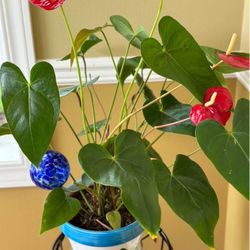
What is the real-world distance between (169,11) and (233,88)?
311mm

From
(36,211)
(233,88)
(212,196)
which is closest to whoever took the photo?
(212,196)

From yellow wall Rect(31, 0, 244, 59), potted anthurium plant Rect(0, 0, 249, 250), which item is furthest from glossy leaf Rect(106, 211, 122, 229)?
yellow wall Rect(31, 0, 244, 59)

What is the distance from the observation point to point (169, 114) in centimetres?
96

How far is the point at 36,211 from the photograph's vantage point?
4.56ft

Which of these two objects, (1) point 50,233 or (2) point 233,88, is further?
(1) point 50,233

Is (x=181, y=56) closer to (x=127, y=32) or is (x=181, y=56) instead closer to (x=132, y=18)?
(x=127, y=32)

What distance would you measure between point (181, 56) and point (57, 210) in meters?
0.40

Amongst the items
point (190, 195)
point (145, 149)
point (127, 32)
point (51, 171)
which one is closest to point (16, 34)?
point (127, 32)

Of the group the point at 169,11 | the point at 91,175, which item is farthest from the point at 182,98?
the point at 91,175

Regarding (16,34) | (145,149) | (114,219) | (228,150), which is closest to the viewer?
(228,150)

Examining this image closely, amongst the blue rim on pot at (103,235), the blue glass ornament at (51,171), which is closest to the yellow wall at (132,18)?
→ the blue glass ornament at (51,171)

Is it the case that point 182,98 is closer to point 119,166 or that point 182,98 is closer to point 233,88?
point 233,88

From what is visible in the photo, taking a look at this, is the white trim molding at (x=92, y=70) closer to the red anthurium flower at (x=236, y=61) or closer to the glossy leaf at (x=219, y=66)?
the glossy leaf at (x=219, y=66)

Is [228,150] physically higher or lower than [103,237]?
higher
